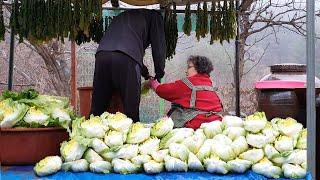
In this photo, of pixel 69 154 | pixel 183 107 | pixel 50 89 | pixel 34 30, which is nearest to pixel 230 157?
pixel 69 154

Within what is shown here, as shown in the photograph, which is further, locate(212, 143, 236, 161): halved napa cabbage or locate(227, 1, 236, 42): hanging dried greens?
locate(227, 1, 236, 42): hanging dried greens

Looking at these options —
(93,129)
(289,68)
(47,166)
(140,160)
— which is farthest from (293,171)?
(289,68)

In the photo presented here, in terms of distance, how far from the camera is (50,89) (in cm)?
823

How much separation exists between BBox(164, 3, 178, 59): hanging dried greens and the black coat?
95 centimetres

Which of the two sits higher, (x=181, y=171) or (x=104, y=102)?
(x=104, y=102)

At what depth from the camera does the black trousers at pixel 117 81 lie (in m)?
3.44

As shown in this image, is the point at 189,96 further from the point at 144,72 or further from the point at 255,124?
the point at 255,124

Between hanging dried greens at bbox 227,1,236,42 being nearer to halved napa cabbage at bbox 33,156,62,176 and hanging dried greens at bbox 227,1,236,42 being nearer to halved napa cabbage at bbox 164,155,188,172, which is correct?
halved napa cabbage at bbox 164,155,188,172

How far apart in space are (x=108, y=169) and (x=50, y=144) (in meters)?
0.40

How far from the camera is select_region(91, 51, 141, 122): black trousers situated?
3.44 m

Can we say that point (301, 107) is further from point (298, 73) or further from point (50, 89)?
point (50, 89)

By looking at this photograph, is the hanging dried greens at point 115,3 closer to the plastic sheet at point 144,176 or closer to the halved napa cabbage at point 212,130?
the halved napa cabbage at point 212,130

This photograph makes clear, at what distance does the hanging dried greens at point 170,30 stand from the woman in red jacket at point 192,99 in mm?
935

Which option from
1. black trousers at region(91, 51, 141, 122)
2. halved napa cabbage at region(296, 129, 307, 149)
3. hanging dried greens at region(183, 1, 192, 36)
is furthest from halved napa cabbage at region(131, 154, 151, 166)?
hanging dried greens at region(183, 1, 192, 36)
